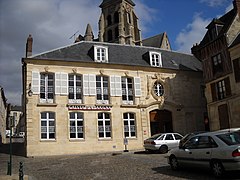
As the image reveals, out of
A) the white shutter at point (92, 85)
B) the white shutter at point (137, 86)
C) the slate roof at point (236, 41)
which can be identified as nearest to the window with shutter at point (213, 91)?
the slate roof at point (236, 41)

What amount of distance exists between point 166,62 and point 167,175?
19111mm

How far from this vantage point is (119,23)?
2101 inches

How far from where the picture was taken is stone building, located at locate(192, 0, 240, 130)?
2112 centimetres

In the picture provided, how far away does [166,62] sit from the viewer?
27.5 m

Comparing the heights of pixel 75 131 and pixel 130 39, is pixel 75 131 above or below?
below

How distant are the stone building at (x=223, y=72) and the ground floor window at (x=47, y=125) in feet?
41.0

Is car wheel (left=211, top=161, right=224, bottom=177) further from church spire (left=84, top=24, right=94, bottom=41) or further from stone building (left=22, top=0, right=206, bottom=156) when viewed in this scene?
church spire (left=84, top=24, right=94, bottom=41)

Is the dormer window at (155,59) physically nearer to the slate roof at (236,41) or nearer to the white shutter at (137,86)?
the white shutter at (137,86)

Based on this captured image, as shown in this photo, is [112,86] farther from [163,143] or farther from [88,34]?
[88,34]

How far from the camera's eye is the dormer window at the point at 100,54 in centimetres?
2425

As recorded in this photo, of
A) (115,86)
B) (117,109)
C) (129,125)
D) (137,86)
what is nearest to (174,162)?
(117,109)

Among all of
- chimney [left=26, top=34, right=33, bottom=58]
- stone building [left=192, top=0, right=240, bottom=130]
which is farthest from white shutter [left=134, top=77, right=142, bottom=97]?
chimney [left=26, top=34, right=33, bottom=58]

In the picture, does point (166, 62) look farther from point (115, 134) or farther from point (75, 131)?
point (75, 131)

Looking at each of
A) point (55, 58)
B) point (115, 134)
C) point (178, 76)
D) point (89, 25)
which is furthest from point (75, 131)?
point (89, 25)
